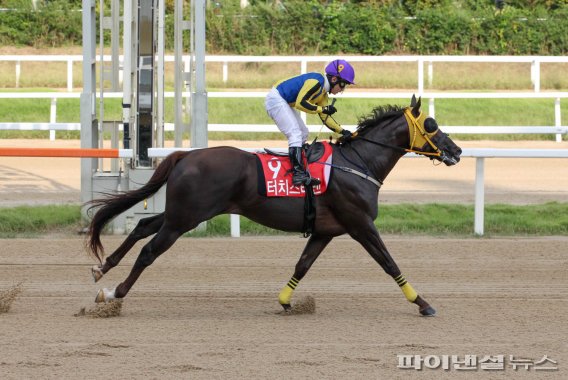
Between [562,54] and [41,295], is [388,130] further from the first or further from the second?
[562,54]

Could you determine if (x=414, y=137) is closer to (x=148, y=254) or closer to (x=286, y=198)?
(x=286, y=198)

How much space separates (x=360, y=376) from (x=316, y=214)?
78.5 inches

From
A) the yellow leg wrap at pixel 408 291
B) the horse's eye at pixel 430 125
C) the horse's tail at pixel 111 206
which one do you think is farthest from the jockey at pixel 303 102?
the horse's tail at pixel 111 206

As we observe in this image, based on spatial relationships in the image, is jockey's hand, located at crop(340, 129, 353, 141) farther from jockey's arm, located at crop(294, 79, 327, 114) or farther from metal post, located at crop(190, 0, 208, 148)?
metal post, located at crop(190, 0, 208, 148)

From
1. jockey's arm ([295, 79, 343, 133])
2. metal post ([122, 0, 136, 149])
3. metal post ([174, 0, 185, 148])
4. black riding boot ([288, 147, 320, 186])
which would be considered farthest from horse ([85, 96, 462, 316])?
metal post ([174, 0, 185, 148])

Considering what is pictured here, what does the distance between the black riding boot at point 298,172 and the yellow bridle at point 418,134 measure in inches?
30.3

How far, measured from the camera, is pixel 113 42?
11727 mm

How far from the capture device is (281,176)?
7.82 meters

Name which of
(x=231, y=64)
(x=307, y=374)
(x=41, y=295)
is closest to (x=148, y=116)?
(x=41, y=295)

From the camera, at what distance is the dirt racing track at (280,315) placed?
629cm

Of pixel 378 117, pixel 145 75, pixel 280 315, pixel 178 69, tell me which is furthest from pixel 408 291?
pixel 178 69

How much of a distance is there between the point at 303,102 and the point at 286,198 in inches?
25.7

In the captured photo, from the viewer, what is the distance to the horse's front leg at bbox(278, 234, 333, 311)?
790cm

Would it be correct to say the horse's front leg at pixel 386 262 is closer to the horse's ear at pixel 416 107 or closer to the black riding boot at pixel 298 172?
the black riding boot at pixel 298 172
